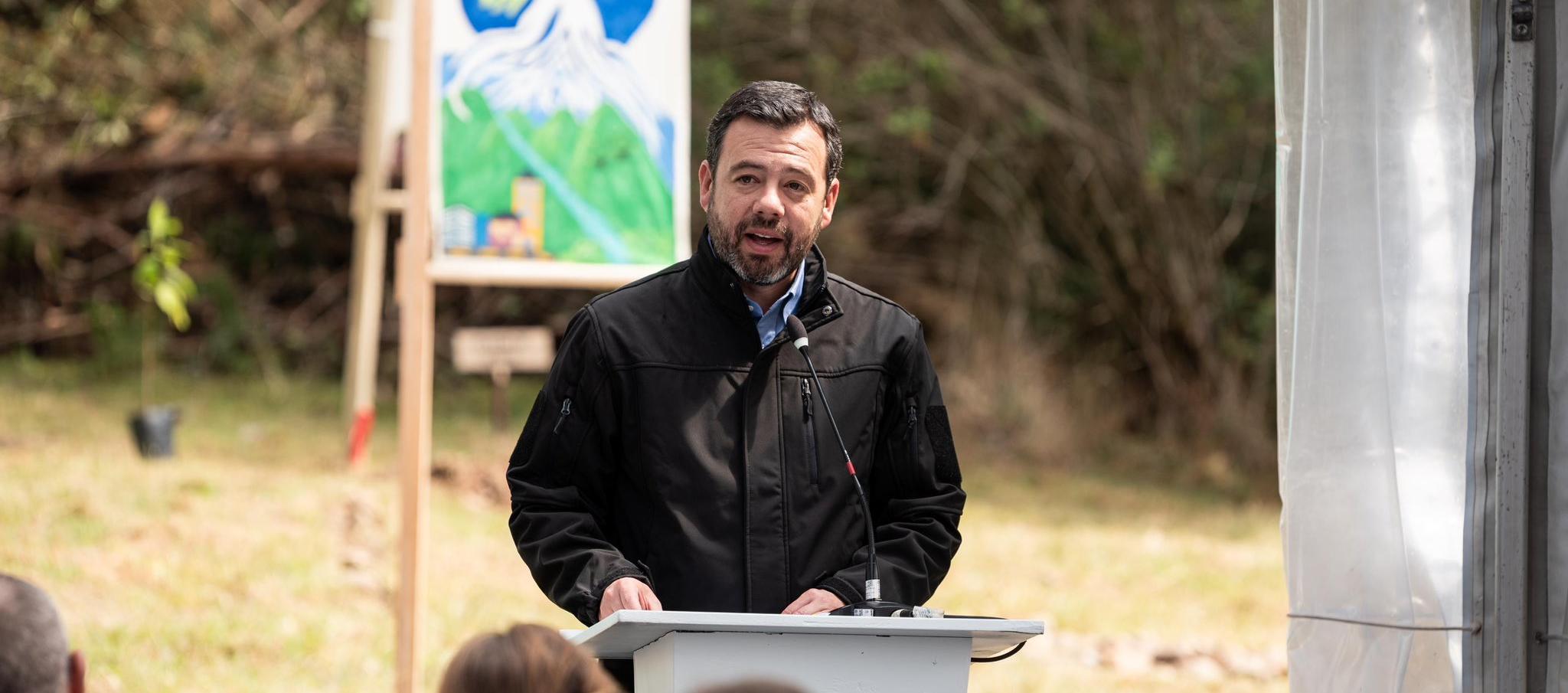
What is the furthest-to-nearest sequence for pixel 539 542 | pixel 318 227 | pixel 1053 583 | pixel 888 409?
1. pixel 318 227
2. pixel 1053 583
3. pixel 888 409
4. pixel 539 542

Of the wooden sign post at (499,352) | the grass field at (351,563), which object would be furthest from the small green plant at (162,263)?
the wooden sign post at (499,352)

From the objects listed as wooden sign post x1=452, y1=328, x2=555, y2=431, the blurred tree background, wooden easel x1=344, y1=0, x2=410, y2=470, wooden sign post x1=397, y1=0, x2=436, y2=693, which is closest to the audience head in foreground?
wooden sign post x1=397, y1=0, x2=436, y2=693

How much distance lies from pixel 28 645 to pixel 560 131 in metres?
3.30

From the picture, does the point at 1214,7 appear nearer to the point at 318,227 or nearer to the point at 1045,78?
the point at 1045,78

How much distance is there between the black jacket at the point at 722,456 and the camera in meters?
2.78

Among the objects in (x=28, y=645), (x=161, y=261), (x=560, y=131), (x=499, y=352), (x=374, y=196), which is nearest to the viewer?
(x=28, y=645)

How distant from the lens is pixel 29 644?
199cm

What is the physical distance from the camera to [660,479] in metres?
2.79

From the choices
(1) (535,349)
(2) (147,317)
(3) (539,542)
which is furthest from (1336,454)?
(2) (147,317)

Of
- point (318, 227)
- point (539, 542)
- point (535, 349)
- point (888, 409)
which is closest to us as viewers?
point (539, 542)

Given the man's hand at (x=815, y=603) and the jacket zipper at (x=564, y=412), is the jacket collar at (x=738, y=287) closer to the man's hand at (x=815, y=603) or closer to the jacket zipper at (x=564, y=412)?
the jacket zipper at (x=564, y=412)

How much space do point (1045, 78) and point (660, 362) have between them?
1083 centimetres

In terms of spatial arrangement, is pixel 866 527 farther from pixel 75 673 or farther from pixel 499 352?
pixel 499 352

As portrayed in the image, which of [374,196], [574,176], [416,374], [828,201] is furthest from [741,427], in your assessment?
[374,196]
